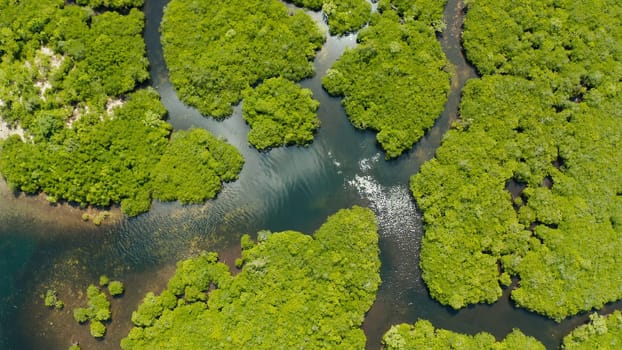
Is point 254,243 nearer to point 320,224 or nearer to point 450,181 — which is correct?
point 320,224

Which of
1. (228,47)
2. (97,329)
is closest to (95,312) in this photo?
(97,329)

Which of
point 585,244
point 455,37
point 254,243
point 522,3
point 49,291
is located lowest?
point 49,291

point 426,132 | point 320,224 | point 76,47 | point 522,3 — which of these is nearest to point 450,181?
point 426,132

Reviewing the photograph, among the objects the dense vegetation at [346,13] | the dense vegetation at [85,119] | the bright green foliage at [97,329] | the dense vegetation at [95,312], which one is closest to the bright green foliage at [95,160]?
the dense vegetation at [85,119]

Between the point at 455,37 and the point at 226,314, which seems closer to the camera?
the point at 226,314

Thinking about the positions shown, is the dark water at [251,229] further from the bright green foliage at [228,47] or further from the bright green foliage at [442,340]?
the bright green foliage at [228,47]

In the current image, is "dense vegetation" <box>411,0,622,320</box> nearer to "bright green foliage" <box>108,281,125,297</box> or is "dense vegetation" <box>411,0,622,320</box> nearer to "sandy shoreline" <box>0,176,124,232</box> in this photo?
"bright green foliage" <box>108,281,125,297</box>

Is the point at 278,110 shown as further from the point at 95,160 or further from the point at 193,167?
the point at 95,160
